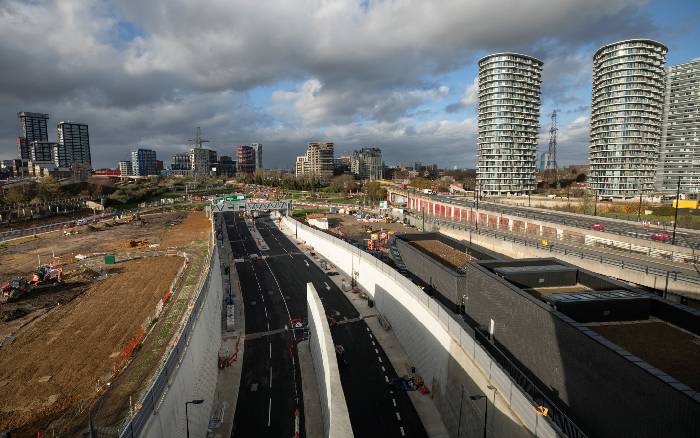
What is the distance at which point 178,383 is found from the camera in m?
19.9

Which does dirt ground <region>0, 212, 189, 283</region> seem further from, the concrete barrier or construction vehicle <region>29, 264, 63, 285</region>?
the concrete barrier

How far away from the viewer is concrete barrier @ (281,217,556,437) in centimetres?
1670

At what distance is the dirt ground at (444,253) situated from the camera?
123ft

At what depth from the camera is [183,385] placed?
20.7 m

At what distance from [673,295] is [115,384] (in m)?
41.5

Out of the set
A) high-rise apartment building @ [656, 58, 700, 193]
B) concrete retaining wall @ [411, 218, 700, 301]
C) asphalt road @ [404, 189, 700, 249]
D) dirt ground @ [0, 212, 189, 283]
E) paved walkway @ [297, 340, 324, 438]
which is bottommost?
paved walkway @ [297, 340, 324, 438]

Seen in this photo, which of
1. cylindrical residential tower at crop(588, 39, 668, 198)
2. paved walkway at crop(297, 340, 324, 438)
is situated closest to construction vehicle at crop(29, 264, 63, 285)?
paved walkway at crop(297, 340, 324, 438)

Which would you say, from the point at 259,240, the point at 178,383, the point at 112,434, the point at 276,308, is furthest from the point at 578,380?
the point at 259,240

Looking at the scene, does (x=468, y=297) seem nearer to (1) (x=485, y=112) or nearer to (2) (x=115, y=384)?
(2) (x=115, y=384)

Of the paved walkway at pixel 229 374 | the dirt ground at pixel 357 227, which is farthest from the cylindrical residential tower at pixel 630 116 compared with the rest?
the paved walkway at pixel 229 374

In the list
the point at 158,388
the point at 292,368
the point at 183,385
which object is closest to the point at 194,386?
the point at 183,385

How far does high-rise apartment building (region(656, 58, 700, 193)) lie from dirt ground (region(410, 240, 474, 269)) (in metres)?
114

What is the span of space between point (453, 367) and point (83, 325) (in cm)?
3259

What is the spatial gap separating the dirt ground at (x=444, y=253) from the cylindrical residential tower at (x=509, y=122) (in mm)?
81488
